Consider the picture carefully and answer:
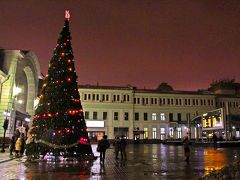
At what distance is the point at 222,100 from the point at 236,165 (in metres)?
62.8

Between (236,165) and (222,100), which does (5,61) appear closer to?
(236,165)

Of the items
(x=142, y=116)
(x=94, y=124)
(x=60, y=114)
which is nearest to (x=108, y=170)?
(x=60, y=114)

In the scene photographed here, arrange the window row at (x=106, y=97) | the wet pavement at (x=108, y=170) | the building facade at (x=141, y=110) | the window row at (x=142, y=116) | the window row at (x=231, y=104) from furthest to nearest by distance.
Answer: the window row at (x=231, y=104), the window row at (x=106, y=97), the window row at (x=142, y=116), the building facade at (x=141, y=110), the wet pavement at (x=108, y=170)

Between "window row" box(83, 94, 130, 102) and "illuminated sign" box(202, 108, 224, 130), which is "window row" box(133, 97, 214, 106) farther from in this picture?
"illuminated sign" box(202, 108, 224, 130)

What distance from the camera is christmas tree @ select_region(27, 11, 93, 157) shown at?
1602cm

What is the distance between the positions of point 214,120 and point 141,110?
26.3m

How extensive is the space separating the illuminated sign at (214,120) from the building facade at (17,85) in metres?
24.0

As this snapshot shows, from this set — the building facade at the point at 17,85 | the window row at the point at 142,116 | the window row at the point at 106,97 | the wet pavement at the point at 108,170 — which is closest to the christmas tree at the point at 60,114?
the wet pavement at the point at 108,170

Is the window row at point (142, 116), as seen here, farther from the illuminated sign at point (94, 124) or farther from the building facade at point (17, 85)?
the building facade at point (17, 85)

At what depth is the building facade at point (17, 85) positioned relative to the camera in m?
27.4

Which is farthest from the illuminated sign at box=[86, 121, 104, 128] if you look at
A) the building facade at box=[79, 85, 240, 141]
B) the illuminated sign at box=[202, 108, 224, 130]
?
the illuminated sign at box=[202, 108, 224, 130]

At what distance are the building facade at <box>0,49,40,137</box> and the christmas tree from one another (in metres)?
8.31

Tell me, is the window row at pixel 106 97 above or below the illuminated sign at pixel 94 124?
above

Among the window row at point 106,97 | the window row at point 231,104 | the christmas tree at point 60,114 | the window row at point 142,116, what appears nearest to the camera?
the christmas tree at point 60,114
